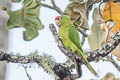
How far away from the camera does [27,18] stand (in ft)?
3.09

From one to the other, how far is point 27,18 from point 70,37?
0.66 ft

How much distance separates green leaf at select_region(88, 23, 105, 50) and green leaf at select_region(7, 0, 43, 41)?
0.20 metres

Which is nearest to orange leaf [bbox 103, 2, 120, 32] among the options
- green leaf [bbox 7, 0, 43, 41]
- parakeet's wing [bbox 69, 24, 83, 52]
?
parakeet's wing [bbox 69, 24, 83, 52]

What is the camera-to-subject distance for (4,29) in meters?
0.95

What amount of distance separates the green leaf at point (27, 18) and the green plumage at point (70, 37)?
4.5 inches

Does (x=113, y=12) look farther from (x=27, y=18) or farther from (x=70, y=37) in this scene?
(x=27, y=18)

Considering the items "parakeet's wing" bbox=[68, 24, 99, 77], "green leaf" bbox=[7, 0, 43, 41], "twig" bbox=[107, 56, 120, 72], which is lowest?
"twig" bbox=[107, 56, 120, 72]

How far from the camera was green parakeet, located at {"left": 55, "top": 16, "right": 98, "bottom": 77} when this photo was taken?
0.85 meters

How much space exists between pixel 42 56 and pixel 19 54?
89 mm

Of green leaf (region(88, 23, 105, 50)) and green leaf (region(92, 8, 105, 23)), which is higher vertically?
green leaf (region(92, 8, 105, 23))

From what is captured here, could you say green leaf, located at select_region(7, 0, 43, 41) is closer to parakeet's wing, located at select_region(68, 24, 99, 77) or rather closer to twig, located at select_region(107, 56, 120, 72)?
parakeet's wing, located at select_region(68, 24, 99, 77)

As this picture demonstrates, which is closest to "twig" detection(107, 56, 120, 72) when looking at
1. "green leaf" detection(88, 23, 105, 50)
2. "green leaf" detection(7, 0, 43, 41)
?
"green leaf" detection(88, 23, 105, 50)

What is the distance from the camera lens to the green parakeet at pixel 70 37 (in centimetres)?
85

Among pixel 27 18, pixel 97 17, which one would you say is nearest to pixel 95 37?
pixel 97 17
